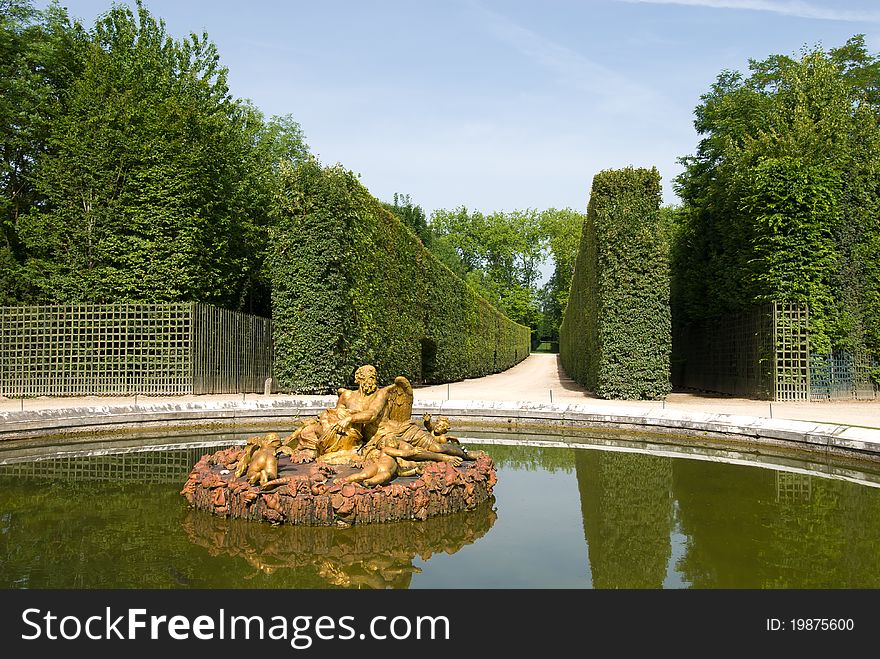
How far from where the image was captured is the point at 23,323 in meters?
17.8

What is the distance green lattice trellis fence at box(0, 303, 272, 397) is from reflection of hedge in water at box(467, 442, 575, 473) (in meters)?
10.1

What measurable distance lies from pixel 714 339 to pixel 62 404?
65.9 feet

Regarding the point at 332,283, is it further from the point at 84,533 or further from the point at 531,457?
the point at 84,533

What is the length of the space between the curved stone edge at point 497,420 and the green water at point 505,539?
146 centimetres

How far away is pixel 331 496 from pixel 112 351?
14.6 m

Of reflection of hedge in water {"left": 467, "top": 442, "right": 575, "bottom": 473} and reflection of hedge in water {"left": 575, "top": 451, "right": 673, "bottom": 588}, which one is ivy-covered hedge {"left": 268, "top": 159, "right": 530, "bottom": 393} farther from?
reflection of hedge in water {"left": 575, "top": 451, "right": 673, "bottom": 588}

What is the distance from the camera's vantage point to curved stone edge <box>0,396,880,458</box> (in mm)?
9133

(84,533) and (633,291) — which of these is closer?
(84,533)

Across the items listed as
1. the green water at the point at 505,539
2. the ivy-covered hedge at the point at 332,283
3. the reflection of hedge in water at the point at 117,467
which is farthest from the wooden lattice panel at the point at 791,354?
the reflection of hedge in water at the point at 117,467

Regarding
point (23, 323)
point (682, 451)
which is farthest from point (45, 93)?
point (682, 451)

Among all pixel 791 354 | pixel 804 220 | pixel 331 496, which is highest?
pixel 804 220


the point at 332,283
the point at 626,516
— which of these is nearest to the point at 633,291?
the point at 332,283

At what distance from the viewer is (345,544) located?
4.97m
